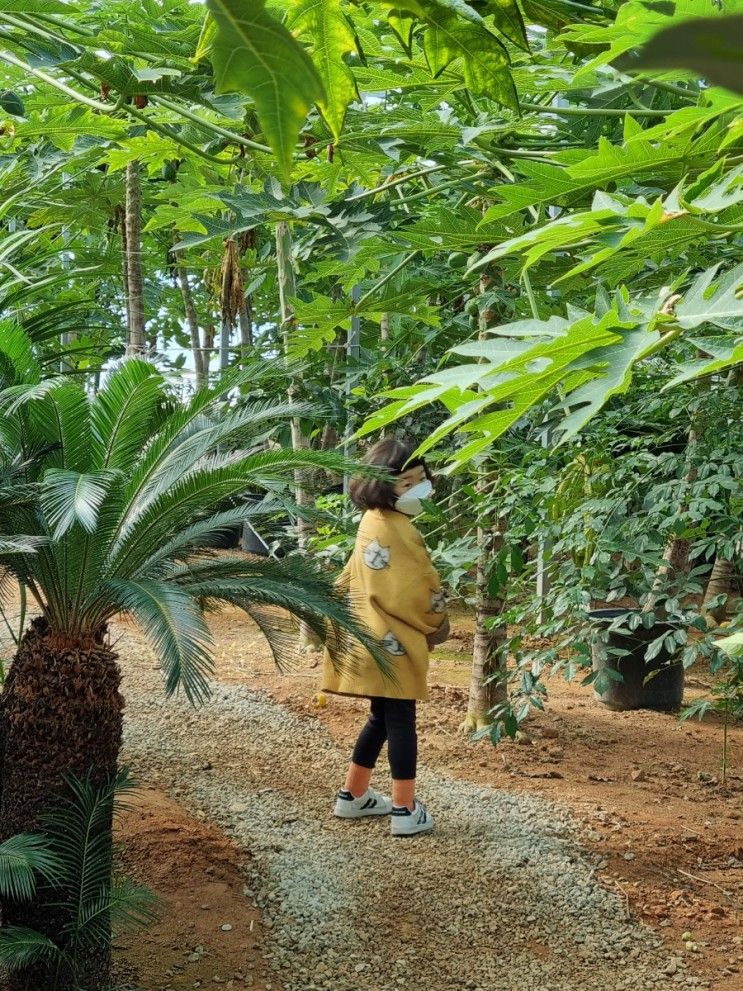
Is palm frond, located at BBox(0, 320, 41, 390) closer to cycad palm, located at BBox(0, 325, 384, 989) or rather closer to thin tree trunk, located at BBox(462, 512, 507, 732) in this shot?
cycad palm, located at BBox(0, 325, 384, 989)

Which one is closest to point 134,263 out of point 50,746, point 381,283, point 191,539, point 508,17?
point 381,283

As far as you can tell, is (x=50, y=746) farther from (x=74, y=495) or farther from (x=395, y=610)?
(x=395, y=610)

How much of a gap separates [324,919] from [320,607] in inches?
52.2

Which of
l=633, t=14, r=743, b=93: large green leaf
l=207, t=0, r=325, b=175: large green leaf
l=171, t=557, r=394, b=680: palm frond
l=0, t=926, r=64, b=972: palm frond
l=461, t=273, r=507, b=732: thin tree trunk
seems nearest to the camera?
l=633, t=14, r=743, b=93: large green leaf

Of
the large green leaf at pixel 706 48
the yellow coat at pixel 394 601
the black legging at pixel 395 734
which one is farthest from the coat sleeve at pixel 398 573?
the large green leaf at pixel 706 48

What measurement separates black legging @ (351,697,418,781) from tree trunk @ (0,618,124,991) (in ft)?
4.89

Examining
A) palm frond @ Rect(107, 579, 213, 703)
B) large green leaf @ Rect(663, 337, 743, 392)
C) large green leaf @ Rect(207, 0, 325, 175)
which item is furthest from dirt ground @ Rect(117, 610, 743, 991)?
large green leaf @ Rect(207, 0, 325, 175)

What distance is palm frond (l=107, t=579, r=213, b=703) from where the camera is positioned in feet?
9.02

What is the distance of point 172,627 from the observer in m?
2.88

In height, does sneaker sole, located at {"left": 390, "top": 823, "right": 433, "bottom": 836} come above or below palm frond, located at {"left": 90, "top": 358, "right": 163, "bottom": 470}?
below

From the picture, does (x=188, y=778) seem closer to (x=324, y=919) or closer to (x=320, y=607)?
(x=324, y=919)

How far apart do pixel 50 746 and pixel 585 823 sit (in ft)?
8.52

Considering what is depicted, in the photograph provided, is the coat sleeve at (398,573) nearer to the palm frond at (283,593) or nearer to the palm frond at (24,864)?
the palm frond at (283,593)

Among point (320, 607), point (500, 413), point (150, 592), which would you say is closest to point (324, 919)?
point (320, 607)
